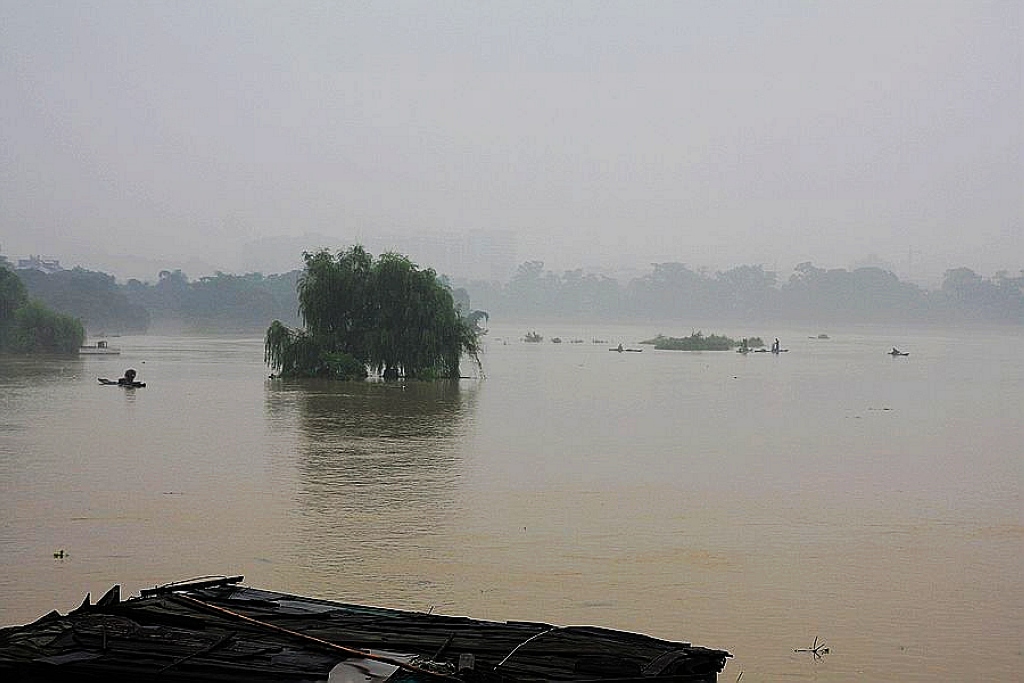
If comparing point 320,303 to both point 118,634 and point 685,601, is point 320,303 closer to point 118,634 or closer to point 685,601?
point 685,601

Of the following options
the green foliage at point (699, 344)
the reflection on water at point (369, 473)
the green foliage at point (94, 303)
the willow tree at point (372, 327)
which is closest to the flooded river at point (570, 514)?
the reflection on water at point (369, 473)

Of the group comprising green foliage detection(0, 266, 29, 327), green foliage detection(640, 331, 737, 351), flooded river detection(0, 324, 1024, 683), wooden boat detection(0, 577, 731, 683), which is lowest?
flooded river detection(0, 324, 1024, 683)

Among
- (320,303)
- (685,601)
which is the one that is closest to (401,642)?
(685,601)

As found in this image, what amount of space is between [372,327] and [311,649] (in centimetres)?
2536

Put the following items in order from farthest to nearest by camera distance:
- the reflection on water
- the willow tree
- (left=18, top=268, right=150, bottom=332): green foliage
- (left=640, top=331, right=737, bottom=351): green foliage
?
(left=18, top=268, right=150, bottom=332): green foliage < (left=640, top=331, right=737, bottom=351): green foliage < the willow tree < the reflection on water

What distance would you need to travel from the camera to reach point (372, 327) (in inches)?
1180

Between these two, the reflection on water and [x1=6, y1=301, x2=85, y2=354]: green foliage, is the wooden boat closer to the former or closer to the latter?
the reflection on water

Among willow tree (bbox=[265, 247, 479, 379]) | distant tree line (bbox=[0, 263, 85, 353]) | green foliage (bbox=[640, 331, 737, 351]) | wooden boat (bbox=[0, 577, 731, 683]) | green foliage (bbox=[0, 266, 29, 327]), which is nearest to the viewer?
wooden boat (bbox=[0, 577, 731, 683])

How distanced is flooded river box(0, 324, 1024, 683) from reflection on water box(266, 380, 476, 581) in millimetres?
44

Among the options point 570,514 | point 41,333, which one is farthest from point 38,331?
point 570,514

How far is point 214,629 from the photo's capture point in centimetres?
503

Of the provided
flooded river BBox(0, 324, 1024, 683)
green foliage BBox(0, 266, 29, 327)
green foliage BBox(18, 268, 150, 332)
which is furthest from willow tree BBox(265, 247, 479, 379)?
green foliage BBox(18, 268, 150, 332)

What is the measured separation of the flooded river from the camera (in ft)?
25.7

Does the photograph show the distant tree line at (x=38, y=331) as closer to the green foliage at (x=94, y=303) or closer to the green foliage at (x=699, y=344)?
the green foliage at (x=699, y=344)
